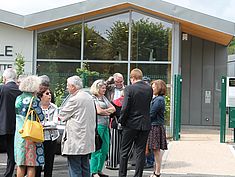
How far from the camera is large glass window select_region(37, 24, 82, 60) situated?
1628 centimetres

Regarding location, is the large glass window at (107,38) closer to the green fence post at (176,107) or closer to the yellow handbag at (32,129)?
the green fence post at (176,107)

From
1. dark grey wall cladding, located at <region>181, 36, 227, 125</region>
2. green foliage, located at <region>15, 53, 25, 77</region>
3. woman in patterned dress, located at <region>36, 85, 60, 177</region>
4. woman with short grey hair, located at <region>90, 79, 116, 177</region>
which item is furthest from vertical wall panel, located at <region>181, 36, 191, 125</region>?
woman in patterned dress, located at <region>36, 85, 60, 177</region>

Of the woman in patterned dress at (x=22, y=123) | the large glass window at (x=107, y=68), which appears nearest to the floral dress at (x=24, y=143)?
the woman in patterned dress at (x=22, y=123)

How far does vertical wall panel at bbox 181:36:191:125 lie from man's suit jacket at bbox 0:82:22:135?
12881 millimetres

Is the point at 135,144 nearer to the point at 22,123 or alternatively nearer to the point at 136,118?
the point at 136,118

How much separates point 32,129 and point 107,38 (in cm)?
1002

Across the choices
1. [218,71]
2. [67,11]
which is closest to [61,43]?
[67,11]

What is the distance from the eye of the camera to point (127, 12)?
15898 millimetres

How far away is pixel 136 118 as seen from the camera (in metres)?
7.80

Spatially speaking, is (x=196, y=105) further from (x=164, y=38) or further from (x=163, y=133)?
(x=163, y=133)

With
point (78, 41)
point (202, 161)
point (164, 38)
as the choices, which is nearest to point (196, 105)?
point (164, 38)

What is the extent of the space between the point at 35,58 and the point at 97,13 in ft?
8.57

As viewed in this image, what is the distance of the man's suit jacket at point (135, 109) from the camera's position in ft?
25.5

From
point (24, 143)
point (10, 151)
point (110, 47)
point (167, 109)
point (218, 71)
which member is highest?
point (110, 47)
